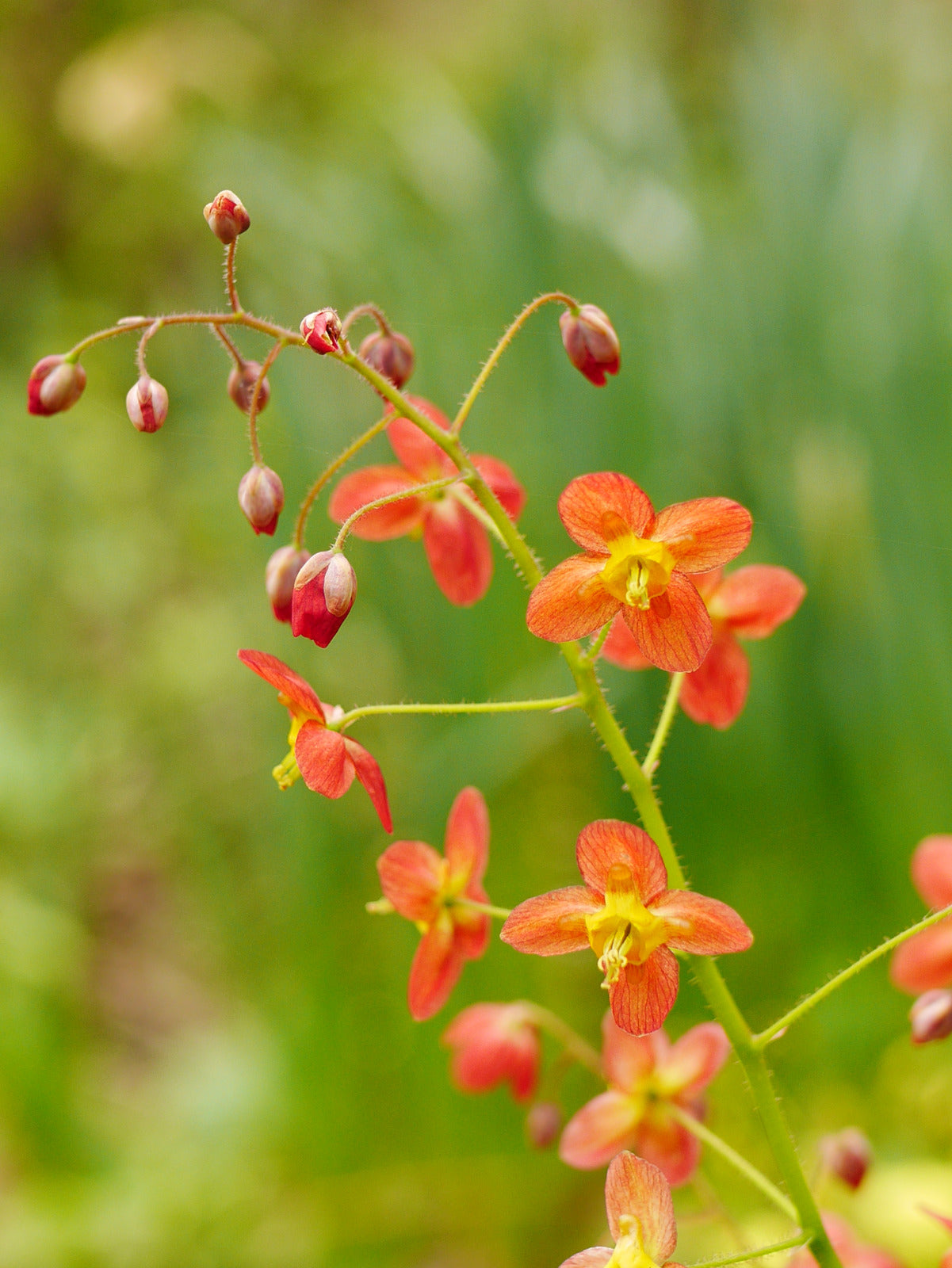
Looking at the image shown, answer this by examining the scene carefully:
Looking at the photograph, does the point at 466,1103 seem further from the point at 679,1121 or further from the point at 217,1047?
the point at 679,1121

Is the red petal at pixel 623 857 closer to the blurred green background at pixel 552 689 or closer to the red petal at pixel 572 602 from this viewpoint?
the red petal at pixel 572 602

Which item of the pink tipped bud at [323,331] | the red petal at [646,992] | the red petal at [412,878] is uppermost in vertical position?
the pink tipped bud at [323,331]

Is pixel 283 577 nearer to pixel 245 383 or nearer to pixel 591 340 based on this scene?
pixel 245 383

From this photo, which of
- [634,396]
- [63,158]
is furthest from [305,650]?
[63,158]

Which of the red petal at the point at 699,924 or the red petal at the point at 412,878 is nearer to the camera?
the red petal at the point at 699,924

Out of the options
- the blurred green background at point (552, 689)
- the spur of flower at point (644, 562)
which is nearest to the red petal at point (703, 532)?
the spur of flower at point (644, 562)

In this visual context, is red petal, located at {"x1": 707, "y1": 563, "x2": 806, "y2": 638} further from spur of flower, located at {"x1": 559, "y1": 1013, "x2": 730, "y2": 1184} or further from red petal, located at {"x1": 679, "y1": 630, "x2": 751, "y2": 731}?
spur of flower, located at {"x1": 559, "y1": 1013, "x2": 730, "y2": 1184}
